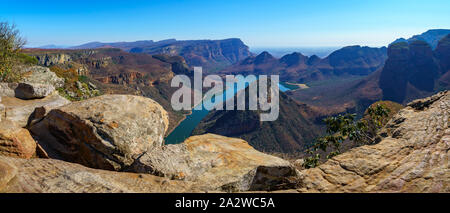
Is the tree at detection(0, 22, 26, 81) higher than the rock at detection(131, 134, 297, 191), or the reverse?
the tree at detection(0, 22, 26, 81)

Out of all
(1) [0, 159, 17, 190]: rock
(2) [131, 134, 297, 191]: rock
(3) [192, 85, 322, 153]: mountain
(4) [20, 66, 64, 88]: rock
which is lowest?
(3) [192, 85, 322, 153]: mountain

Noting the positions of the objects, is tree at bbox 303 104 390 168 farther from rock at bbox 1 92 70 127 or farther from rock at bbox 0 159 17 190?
rock at bbox 0 159 17 190

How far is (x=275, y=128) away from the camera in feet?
451

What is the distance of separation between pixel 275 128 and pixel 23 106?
134 meters

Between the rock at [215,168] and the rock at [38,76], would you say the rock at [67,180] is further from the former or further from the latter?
the rock at [38,76]

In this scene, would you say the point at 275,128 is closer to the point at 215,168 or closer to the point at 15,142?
the point at 215,168

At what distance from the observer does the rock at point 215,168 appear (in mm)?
7238

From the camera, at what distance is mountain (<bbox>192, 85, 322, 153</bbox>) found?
12662 cm

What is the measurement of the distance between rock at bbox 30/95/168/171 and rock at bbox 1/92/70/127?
1540 millimetres

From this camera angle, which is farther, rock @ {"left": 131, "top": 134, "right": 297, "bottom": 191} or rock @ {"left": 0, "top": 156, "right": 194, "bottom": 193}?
rock @ {"left": 131, "top": 134, "right": 297, "bottom": 191}

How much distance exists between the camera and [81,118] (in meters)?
8.06

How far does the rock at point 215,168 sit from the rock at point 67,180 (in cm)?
43

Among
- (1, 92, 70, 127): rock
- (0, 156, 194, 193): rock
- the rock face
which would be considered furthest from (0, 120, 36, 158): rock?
the rock face
